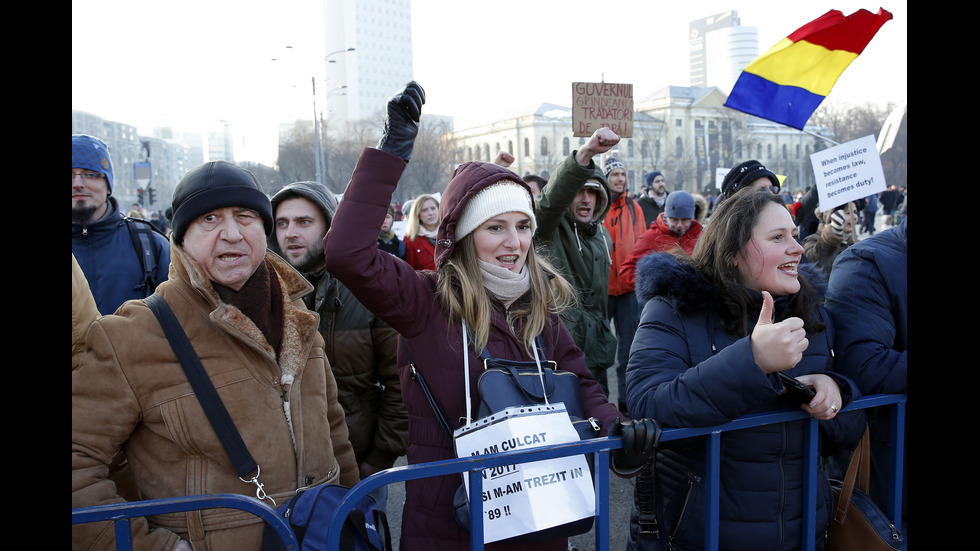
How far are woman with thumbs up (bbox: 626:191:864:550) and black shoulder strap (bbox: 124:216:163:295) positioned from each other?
2604 mm

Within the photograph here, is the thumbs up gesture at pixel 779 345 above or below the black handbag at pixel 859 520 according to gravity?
above

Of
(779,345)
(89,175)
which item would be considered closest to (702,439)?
(779,345)

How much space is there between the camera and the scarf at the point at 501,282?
2.15 meters

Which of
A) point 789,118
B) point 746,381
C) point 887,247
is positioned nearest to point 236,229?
point 746,381

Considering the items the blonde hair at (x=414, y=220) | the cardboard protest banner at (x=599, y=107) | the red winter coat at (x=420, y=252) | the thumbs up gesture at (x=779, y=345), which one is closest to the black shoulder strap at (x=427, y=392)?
the thumbs up gesture at (x=779, y=345)

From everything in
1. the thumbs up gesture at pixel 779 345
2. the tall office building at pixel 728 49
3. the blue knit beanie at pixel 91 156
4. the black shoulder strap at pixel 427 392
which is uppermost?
the tall office building at pixel 728 49

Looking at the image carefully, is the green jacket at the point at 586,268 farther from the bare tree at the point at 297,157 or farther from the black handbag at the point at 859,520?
the bare tree at the point at 297,157

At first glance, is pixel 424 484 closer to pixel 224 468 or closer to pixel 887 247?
pixel 224 468

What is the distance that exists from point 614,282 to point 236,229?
4309 mm

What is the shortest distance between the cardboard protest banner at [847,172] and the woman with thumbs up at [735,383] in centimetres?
260

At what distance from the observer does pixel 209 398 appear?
1772mm

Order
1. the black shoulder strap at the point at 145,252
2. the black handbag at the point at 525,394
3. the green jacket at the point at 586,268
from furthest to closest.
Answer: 1. the green jacket at the point at 586,268
2. the black shoulder strap at the point at 145,252
3. the black handbag at the point at 525,394

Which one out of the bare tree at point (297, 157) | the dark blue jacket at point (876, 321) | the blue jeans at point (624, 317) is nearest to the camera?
the dark blue jacket at point (876, 321)

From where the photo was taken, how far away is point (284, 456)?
1.90m
